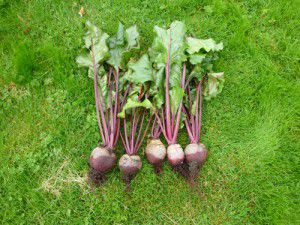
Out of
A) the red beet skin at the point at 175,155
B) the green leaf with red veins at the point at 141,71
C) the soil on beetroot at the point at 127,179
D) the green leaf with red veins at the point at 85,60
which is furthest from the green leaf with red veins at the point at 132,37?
the soil on beetroot at the point at 127,179

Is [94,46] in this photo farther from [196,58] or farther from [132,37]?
[196,58]

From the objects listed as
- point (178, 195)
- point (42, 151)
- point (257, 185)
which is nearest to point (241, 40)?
point (257, 185)

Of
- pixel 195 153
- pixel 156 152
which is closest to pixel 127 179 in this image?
pixel 156 152

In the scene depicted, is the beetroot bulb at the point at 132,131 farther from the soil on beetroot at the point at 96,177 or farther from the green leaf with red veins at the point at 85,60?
the green leaf with red veins at the point at 85,60

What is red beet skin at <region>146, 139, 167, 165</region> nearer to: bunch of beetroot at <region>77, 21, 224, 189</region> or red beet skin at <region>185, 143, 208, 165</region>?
bunch of beetroot at <region>77, 21, 224, 189</region>

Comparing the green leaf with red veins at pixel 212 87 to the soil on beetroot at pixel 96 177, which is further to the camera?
the green leaf with red veins at pixel 212 87

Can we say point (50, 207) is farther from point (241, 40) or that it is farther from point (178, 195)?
point (241, 40)
